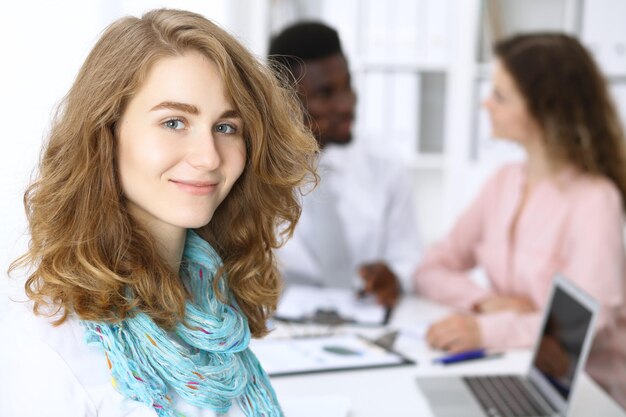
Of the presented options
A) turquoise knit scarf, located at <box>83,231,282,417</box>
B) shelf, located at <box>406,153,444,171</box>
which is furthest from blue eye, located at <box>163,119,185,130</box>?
shelf, located at <box>406,153,444,171</box>

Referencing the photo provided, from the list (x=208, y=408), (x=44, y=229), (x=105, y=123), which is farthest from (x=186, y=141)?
(x=208, y=408)

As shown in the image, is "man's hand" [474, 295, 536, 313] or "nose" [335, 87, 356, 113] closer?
"man's hand" [474, 295, 536, 313]

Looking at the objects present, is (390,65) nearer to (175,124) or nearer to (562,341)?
(562,341)

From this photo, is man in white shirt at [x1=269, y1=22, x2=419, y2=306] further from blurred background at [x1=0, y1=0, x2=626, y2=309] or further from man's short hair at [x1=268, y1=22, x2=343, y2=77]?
blurred background at [x1=0, y1=0, x2=626, y2=309]

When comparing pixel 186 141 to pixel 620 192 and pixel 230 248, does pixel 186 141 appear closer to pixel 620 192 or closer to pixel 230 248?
pixel 230 248

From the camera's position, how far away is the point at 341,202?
2336 mm

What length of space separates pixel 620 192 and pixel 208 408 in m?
1.32

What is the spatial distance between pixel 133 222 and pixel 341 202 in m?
1.47

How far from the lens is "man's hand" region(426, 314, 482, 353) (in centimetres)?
155

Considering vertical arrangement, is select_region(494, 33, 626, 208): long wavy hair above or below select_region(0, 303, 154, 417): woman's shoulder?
above

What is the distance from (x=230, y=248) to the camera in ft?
3.51

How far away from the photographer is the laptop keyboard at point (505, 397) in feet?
4.17

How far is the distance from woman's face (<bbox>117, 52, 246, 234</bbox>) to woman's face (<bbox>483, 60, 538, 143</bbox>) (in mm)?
1241

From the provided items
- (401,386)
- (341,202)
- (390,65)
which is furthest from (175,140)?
(390,65)
